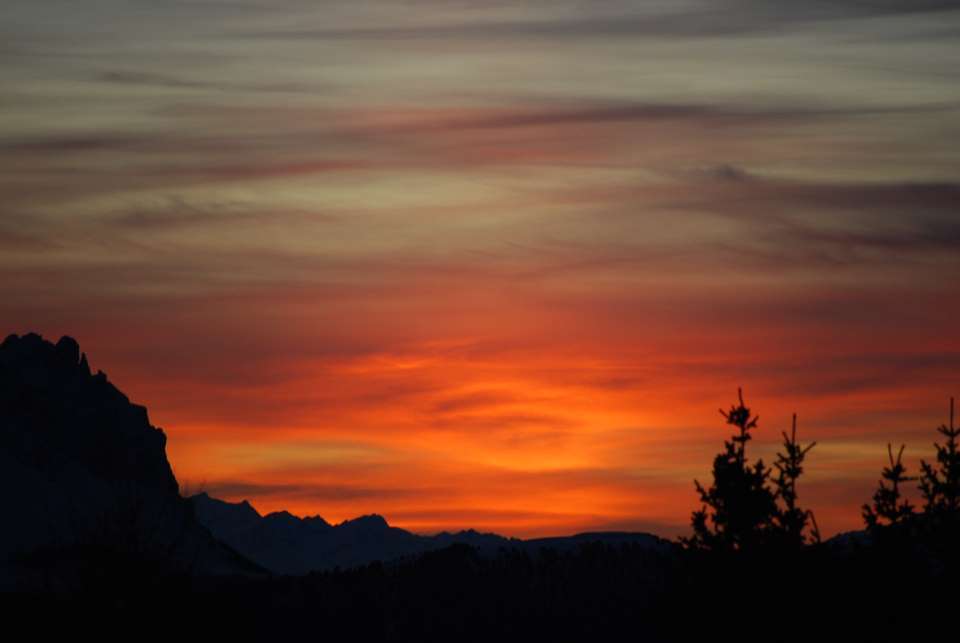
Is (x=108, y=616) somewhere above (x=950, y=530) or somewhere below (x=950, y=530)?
below

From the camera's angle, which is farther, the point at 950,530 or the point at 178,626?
the point at 950,530

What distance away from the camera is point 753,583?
83812 mm

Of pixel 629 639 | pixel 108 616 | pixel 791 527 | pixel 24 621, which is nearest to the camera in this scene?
pixel 108 616

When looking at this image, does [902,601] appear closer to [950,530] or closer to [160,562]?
[950,530]

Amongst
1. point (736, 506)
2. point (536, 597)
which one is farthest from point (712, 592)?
point (536, 597)

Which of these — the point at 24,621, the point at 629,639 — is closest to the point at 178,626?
the point at 24,621

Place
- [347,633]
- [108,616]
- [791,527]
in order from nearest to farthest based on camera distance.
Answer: [108,616]
[791,527]
[347,633]

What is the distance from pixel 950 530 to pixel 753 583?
33.7 feet

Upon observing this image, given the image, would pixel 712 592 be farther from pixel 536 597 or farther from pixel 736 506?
pixel 536 597

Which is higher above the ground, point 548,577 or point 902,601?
point 548,577

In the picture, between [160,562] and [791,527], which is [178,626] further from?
[791,527]

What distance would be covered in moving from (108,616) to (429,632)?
386 feet

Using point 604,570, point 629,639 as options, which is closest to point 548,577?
point 604,570

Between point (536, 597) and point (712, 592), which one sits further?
point (536, 597)
